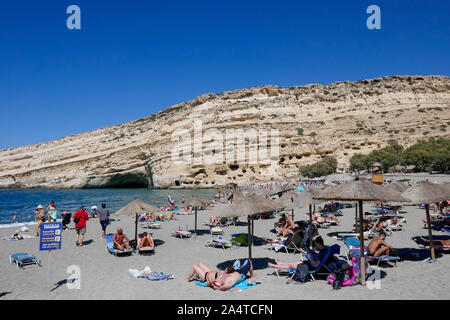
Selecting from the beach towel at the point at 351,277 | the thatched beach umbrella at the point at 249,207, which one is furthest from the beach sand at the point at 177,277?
the thatched beach umbrella at the point at 249,207

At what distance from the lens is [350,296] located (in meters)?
5.27

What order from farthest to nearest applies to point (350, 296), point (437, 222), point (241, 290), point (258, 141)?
point (258, 141) < point (437, 222) < point (241, 290) < point (350, 296)

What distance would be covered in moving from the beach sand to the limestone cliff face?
1548 inches

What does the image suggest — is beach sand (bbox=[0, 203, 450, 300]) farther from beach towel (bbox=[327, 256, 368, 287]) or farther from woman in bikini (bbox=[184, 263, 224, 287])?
woman in bikini (bbox=[184, 263, 224, 287])

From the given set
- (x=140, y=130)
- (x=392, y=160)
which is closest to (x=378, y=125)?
(x=392, y=160)

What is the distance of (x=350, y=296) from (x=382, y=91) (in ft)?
218

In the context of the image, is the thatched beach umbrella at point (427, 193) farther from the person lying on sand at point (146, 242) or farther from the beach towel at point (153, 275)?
the person lying on sand at point (146, 242)

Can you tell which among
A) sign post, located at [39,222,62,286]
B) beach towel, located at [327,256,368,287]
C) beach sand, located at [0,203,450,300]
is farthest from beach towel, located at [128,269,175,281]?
beach towel, located at [327,256,368,287]

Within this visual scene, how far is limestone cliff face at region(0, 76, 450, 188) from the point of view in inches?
2005

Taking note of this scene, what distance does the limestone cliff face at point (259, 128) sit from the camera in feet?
167

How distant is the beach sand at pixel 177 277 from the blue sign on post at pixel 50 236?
2.63ft

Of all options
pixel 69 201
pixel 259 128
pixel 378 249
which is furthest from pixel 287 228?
pixel 259 128

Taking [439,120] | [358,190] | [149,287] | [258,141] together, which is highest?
[439,120]

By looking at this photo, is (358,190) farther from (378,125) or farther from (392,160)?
(378,125)
